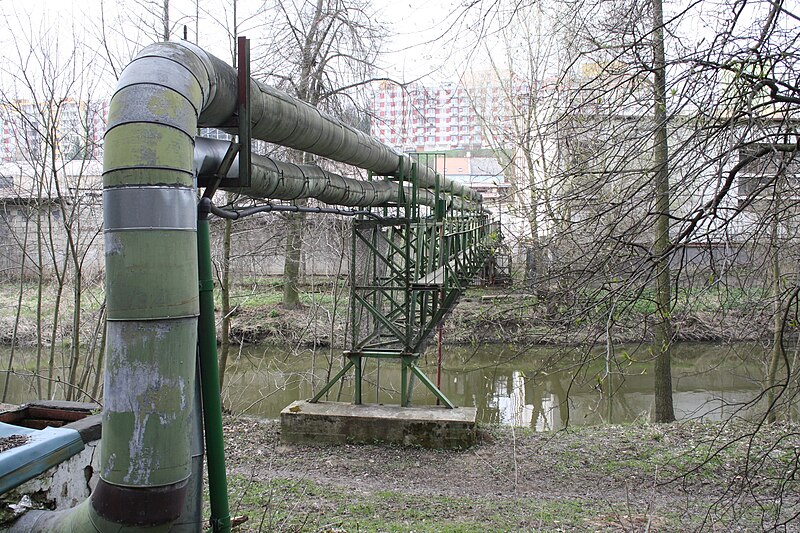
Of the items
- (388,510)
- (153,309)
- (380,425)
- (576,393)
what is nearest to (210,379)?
(153,309)

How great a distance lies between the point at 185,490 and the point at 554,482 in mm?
5668

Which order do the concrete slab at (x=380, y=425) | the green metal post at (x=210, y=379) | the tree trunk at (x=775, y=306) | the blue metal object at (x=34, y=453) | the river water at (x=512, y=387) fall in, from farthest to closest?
1. the river water at (x=512, y=387)
2. the concrete slab at (x=380, y=425)
3. the tree trunk at (x=775, y=306)
4. the green metal post at (x=210, y=379)
5. the blue metal object at (x=34, y=453)

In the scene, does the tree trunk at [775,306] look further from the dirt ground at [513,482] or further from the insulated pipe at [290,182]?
the insulated pipe at [290,182]

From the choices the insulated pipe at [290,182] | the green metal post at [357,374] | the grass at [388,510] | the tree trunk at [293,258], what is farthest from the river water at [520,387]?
the grass at [388,510]

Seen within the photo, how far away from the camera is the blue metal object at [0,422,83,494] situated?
2.91m

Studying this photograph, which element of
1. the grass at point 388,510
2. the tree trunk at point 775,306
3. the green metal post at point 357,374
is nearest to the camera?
the tree trunk at point 775,306

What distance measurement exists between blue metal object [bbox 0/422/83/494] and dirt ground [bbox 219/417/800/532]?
5.51 ft

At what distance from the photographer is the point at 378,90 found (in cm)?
1391

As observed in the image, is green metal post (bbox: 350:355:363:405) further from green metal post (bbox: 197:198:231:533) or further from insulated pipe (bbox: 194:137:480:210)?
green metal post (bbox: 197:198:231:533)

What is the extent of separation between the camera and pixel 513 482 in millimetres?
7484

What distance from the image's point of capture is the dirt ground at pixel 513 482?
5848mm

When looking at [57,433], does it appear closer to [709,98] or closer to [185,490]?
[185,490]

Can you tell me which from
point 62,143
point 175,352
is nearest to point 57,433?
point 175,352

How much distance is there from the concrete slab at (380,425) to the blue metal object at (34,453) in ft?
19.2
